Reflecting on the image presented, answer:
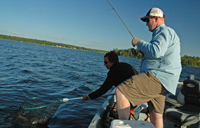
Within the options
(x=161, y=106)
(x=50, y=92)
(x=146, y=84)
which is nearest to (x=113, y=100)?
(x=161, y=106)

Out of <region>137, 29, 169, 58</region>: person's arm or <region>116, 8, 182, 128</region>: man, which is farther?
<region>116, 8, 182, 128</region>: man

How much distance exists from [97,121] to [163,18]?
2107 mm

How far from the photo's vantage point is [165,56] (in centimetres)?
196

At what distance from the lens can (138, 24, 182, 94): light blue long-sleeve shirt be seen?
185 centimetres

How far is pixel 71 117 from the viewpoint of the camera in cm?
538

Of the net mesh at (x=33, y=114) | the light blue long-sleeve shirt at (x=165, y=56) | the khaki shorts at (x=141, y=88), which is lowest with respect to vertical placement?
the net mesh at (x=33, y=114)

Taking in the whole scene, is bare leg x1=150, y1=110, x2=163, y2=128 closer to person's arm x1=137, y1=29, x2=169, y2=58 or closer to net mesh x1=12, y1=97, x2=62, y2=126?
person's arm x1=137, y1=29, x2=169, y2=58

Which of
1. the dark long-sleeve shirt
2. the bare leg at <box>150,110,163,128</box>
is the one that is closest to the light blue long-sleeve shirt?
the bare leg at <box>150,110,163,128</box>

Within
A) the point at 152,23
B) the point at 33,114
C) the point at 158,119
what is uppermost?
the point at 152,23

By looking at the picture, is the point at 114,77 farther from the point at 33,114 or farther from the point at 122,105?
the point at 33,114

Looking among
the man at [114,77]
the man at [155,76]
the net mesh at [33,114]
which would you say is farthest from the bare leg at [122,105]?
the net mesh at [33,114]

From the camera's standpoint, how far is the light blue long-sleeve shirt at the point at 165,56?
1.85 meters

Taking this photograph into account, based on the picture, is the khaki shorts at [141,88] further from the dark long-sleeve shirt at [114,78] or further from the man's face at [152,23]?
the dark long-sleeve shirt at [114,78]

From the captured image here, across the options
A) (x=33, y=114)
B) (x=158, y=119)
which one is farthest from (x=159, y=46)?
(x=33, y=114)
